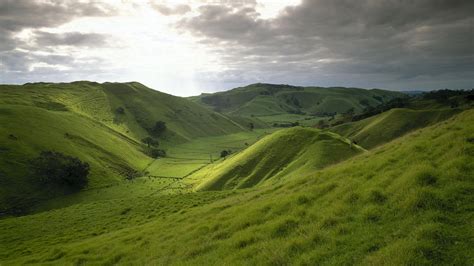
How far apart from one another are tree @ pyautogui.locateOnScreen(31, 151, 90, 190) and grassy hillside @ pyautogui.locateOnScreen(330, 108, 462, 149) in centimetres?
11358

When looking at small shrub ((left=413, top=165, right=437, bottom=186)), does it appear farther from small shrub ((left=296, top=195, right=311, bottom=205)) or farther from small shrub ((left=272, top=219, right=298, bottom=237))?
small shrub ((left=272, top=219, right=298, bottom=237))

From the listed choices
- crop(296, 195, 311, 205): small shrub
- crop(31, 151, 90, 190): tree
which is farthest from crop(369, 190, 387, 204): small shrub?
crop(31, 151, 90, 190): tree

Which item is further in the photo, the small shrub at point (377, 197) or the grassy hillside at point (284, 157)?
the grassy hillside at point (284, 157)

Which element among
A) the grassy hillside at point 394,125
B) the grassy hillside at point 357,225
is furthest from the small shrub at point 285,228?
the grassy hillside at point 394,125

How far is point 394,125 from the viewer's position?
141 metres

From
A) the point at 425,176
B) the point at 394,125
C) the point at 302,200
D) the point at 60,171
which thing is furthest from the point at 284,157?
the point at 60,171

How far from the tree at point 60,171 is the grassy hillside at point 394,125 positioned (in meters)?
114

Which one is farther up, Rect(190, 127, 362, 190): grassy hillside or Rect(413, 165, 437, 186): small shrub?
Rect(413, 165, 437, 186): small shrub

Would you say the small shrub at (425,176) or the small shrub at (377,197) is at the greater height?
the small shrub at (425,176)

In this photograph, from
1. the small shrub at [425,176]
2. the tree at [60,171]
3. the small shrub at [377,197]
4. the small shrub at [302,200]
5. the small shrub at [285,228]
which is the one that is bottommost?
the tree at [60,171]

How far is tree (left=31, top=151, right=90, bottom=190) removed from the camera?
113 metres

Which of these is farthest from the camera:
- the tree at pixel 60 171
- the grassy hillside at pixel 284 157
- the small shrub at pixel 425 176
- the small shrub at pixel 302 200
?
A: the tree at pixel 60 171

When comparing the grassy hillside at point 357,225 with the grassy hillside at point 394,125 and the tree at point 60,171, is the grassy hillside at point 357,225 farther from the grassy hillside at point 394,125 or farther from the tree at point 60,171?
the grassy hillside at point 394,125

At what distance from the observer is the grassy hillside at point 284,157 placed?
248 ft
